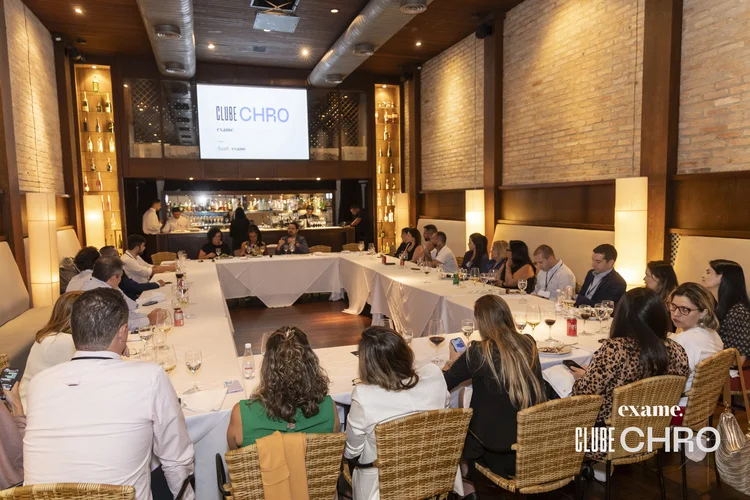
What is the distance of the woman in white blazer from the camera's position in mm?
2150

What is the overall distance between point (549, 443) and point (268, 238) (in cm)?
1009

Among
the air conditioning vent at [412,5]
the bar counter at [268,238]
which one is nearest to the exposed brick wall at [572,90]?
the air conditioning vent at [412,5]

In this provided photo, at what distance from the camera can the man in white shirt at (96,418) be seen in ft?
5.83

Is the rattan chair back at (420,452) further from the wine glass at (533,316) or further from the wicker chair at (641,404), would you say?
the wine glass at (533,316)

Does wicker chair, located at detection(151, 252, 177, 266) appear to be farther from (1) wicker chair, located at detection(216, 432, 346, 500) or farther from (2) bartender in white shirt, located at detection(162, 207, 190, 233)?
(1) wicker chair, located at detection(216, 432, 346, 500)

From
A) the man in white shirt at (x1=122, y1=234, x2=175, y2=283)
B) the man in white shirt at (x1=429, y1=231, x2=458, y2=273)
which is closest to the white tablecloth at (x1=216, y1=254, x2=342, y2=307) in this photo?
the man in white shirt at (x1=122, y1=234, x2=175, y2=283)

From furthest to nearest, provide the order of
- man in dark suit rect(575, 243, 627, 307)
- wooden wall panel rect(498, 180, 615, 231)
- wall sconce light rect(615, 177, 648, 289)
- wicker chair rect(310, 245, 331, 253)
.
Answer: wicker chair rect(310, 245, 331, 253) → wooden wall panel rect(498, 180, 615, 231) → wall sconce light rect(615, 177, 648, 289) → man in dark suit rect(575, 243, 627, 307)

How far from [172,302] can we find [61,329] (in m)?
2.14

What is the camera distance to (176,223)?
11500 millimetres

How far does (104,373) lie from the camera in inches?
72.1

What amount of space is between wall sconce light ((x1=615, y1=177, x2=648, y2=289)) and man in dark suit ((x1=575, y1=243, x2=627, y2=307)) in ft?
3.62

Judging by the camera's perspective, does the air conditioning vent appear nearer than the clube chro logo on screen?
No

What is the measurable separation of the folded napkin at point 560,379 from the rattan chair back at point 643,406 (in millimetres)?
311

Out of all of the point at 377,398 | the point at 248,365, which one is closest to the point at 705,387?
the point at 377,398
